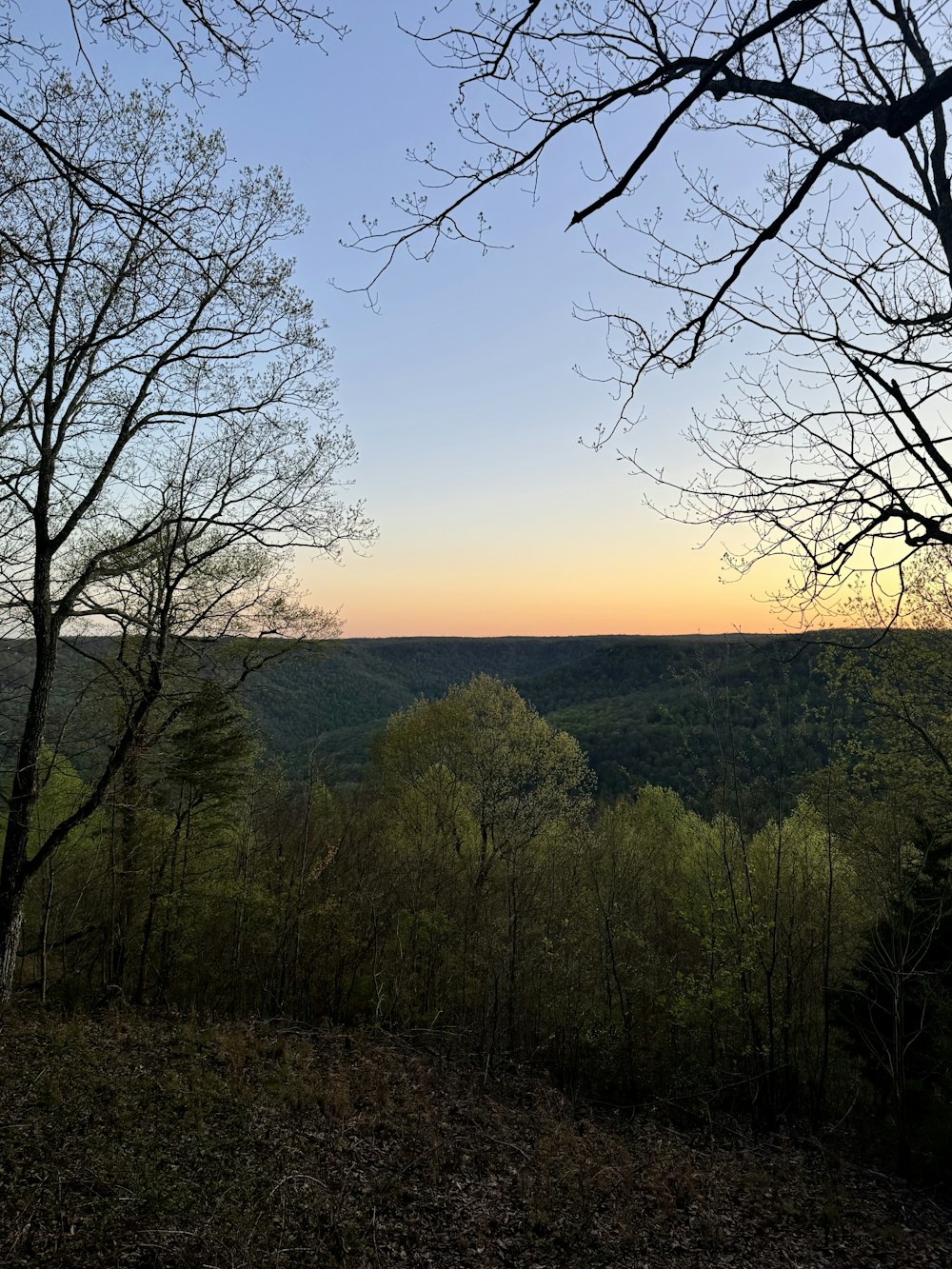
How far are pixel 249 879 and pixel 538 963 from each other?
7.55m

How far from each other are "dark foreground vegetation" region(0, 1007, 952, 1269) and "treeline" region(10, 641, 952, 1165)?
3638 millimetres

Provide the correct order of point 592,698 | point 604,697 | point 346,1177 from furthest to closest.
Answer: point 592,698 < point 604,697 < point 346,1177

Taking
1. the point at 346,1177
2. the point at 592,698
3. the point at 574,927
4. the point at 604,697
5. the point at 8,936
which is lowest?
the point at 574,927

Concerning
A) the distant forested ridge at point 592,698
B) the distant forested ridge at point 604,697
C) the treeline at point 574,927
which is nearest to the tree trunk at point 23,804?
the distant forested ridge at point 604,697

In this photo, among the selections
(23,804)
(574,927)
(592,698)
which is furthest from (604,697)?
(23,804)

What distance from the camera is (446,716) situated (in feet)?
100.0

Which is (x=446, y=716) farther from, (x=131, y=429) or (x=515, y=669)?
(x=515, y=669)

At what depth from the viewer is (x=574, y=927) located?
19938 millimetres

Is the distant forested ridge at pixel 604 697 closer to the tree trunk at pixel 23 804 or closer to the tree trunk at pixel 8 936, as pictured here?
the tree trunk at pixel 23 804

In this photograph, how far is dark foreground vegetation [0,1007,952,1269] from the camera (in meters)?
5.59

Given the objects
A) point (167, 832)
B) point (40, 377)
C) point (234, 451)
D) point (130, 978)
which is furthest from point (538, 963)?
point (40, 377)

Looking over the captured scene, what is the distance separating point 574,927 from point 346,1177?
1362 cm

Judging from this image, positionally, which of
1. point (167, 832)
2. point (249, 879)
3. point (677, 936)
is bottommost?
point (677, 936)

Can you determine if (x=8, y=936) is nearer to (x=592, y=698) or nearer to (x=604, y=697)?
(x=604, y=697)
